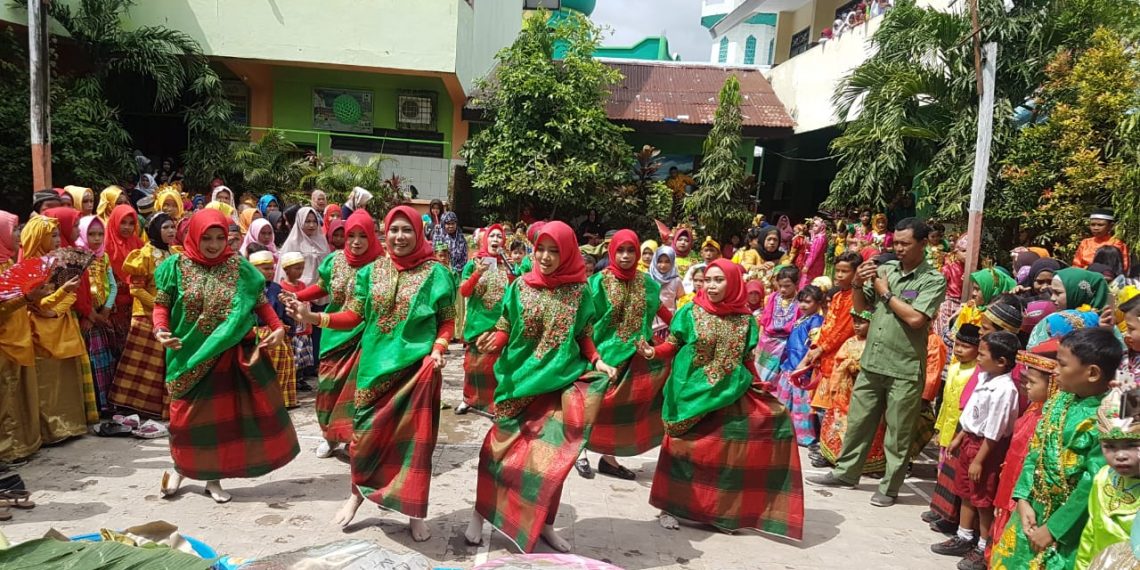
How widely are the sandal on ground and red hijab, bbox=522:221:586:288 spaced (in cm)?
177

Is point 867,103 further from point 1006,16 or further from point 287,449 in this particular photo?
point 287,449

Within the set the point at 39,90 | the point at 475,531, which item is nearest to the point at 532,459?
the point at 475,531

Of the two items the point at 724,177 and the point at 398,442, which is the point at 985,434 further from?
the point at 724,177

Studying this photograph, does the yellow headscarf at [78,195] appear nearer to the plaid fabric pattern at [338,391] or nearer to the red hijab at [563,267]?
the plaid fabric pattern at [338,391]

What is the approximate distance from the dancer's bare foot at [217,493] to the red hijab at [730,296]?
286 cm

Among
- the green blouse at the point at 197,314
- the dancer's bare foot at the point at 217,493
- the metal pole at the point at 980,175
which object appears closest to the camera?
the green blouse at the point at 197,314

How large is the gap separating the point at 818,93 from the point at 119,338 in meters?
13.5

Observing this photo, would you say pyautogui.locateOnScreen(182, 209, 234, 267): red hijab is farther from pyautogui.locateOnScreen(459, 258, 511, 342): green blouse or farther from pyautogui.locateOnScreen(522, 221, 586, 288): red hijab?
pyautogui.locateOnScreen(459, 258, 511, 342): green blouse

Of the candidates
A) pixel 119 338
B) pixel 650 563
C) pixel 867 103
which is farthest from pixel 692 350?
pixel 867 103

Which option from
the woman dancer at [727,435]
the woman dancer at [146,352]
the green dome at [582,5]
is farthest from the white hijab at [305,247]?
the green dome at [582,5]

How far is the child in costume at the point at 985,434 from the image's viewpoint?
372cm

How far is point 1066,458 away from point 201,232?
415cm

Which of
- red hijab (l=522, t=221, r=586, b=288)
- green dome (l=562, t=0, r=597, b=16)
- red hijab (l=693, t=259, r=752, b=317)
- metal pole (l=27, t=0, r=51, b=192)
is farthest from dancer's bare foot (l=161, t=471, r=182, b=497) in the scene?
green dome (l=562, t=0, r=597, b=16)

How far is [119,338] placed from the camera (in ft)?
18.4
